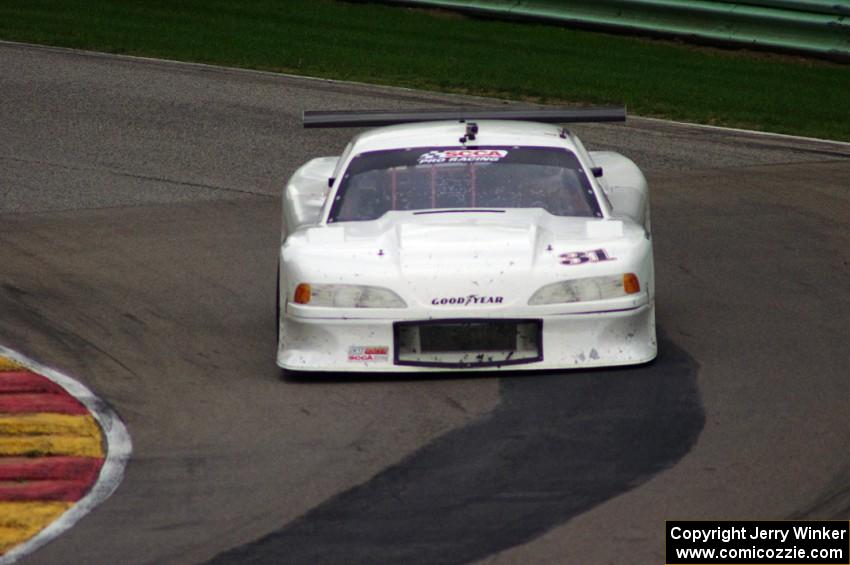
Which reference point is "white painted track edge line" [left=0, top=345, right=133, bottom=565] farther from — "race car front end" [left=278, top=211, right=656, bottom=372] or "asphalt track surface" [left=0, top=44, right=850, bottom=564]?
"race car front end" [left=278, top=211, right=656, bottom=372]

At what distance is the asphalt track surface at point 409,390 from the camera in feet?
20.4

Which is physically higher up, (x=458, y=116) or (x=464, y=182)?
(x=458, y=116)

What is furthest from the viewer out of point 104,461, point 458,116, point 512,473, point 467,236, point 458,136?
point 458,116

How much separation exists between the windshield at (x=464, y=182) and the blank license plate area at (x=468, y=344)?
3.30 feet

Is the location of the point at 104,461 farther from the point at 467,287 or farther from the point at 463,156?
the point at 463,156

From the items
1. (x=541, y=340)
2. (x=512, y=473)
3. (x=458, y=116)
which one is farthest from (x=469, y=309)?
(x=458, y=116)

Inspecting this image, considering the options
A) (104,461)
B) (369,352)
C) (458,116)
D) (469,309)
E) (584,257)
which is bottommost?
(104,461)

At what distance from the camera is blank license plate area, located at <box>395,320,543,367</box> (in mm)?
8102

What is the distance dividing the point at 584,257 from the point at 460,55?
10.6 m

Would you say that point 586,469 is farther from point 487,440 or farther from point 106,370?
point 106,370

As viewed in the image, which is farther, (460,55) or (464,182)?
(460,55)

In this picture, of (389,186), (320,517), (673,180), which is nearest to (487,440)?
(320,517)

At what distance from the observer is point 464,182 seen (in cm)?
906

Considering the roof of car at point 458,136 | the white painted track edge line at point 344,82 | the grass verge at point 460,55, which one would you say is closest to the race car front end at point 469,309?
the roof of car at point 458,136
